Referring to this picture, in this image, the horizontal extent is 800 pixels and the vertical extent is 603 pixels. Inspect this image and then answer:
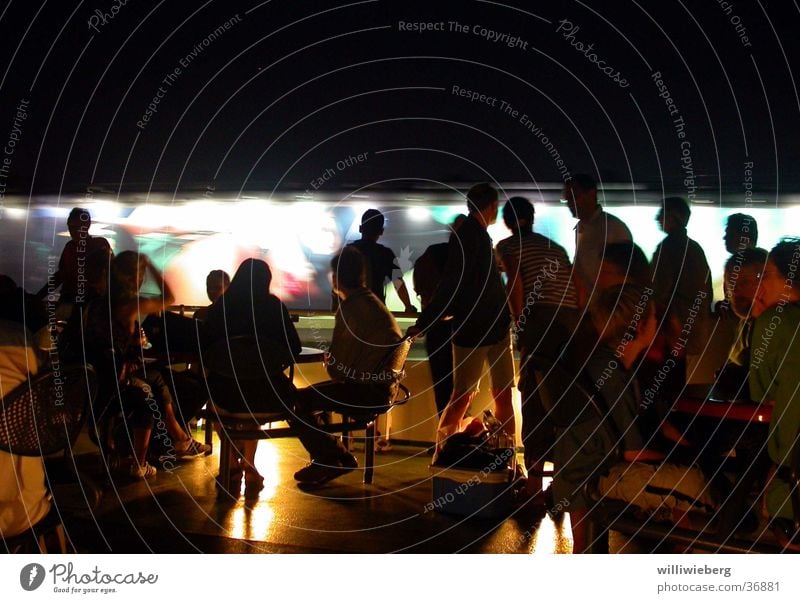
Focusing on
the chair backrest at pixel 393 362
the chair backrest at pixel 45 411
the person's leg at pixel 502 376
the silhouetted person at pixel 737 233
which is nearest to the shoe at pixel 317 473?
the chair backrest at pixel 393 362

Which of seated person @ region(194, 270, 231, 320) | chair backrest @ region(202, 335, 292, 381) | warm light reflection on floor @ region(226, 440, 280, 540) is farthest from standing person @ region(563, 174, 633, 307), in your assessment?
seated person @ region(194, 270, 231, 320)

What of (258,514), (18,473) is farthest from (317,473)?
(18,473)

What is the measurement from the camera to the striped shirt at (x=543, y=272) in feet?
19.4

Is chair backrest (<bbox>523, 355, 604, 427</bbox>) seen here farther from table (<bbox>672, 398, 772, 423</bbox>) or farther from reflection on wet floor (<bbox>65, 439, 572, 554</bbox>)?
reflection on wet floor (<bbox>65, 439, 572, 554</bbox>)

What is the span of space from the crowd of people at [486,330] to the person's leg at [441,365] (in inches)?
0.5

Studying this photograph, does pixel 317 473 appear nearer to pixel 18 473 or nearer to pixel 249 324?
pixel 249 324

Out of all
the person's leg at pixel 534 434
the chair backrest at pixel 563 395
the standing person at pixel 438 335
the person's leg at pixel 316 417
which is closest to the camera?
the chair backrest at pixel 563 395

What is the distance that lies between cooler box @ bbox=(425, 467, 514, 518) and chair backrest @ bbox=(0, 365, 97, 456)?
2.63 m

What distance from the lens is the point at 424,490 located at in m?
6.33

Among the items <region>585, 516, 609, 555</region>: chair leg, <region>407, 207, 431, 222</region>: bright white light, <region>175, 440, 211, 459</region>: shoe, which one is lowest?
<region>175, 440, 211, 459</region>: shoe

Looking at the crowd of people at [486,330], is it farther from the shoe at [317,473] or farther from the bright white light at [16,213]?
the bright white light at [16,213]

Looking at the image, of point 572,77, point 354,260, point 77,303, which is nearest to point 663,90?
point 572,77

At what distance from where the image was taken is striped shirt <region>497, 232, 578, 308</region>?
19.4 ft

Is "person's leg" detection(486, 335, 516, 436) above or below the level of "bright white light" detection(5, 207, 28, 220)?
below
